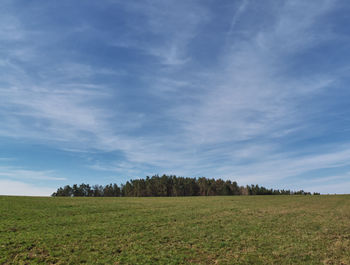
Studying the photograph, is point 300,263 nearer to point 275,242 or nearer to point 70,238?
point 275,242

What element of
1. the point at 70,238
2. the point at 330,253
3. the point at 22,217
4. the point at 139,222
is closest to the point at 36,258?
the point at 70,238

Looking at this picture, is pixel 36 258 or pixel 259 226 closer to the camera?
pixel 36 258

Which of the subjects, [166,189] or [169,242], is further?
[166,189]

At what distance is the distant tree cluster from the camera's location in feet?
502

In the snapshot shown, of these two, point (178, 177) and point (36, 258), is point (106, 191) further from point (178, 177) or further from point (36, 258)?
point (36, 258)

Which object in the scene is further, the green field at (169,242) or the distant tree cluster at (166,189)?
the distant tree cluster at (166,189)

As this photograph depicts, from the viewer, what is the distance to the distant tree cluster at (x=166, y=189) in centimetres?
15312

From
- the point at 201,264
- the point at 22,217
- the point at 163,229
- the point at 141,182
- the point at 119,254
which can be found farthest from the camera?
the point at 141,182

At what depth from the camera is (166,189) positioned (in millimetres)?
153500

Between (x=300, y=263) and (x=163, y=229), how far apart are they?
1358 centimetres

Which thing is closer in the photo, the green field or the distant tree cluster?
the green field

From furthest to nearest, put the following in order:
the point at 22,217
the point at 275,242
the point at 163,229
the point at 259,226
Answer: the point at 22,217
the point at 259,226
the point at 163,229
the point at 275,242

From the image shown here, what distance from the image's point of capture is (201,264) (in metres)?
15.4

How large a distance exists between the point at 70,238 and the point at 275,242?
18586mm
